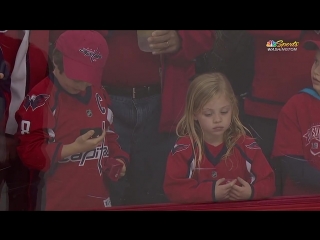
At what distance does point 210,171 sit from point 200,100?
437 mm

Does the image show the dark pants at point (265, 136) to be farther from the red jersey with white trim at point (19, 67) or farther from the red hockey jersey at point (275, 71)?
the red jersey with white trim at point (19, 67)

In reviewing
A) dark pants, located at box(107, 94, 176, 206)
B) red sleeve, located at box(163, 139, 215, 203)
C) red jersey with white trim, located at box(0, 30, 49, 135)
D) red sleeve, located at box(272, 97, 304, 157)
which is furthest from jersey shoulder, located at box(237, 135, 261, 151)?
red jersey with white trim, located at box(0, 30, 49, 135)

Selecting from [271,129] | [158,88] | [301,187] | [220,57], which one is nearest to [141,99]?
[158,88]

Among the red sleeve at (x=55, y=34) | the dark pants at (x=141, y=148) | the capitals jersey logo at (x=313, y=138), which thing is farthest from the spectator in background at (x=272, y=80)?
the red sleeve at (x=55, y=34)

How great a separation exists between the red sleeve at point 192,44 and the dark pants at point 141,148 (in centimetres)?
28

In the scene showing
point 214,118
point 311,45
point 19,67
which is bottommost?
point 214,118

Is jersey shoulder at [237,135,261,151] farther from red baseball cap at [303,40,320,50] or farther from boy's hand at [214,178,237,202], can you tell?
red baseball cap at [303,40,320,50]

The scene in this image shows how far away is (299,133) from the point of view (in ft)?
14.0

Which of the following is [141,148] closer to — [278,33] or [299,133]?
[299,133]

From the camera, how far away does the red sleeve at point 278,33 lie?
14.0 ft

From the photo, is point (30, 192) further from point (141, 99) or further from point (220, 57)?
point (220, 57)

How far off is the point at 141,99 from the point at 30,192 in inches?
34.5

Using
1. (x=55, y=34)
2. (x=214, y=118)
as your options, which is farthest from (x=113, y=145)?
(x=55, y=34)

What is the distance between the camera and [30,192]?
4.15 metres
